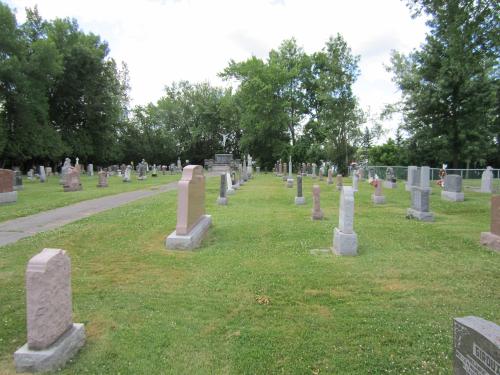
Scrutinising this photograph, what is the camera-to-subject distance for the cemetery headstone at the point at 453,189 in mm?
16141

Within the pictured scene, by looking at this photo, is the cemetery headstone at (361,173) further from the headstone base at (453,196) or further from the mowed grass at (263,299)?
the mowed grass at (263,299)

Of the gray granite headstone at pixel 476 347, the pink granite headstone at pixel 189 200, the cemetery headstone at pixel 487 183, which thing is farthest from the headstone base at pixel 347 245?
the cemetery headstone at pixel 487 183

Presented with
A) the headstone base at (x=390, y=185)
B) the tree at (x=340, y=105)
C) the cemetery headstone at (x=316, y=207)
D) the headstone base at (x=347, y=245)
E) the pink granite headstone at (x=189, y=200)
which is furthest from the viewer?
the tree at (x=340, y=105)

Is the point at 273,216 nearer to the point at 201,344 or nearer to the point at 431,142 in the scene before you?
the point at 201,344

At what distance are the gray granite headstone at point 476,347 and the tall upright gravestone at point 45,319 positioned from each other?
3296mm

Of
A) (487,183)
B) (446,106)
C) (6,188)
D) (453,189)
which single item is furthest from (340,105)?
(6,188)

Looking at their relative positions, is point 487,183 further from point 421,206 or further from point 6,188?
point 6,188

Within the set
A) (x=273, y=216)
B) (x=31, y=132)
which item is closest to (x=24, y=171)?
(x=31, y=132)

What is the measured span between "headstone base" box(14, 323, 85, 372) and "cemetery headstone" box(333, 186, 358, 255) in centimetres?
513

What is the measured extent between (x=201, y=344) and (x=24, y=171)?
4738cm

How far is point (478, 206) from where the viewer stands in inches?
564

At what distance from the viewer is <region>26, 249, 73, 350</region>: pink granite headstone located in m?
Result: 3.46

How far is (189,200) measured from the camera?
8.24m

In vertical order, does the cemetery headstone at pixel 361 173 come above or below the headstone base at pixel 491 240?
above
